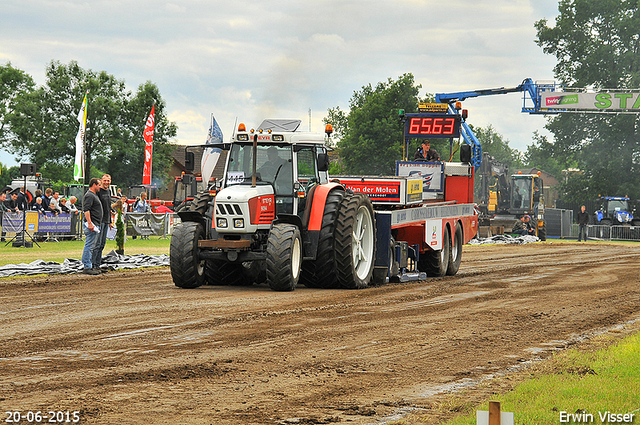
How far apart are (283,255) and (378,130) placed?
182 feet

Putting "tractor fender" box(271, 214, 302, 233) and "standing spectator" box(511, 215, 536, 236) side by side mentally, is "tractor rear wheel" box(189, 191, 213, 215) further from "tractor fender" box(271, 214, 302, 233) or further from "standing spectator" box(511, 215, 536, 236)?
"standing spectator" box(511, 215, 536, 236)

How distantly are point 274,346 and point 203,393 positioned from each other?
6.63ft

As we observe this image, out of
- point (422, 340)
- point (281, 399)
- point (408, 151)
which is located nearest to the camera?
point (281, 399)

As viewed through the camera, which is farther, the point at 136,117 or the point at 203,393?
the point at 136,117

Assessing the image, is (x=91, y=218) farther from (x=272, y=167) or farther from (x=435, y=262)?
(x=435, y=262)

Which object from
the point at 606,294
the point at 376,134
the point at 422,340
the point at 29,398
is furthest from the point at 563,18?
the point at 29,398

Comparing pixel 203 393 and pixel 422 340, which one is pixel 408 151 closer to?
pixel 422 340

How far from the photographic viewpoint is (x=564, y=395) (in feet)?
19.1

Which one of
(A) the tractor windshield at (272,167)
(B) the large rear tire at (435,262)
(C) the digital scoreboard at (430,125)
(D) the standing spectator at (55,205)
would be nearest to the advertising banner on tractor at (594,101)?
(C) the digital scoreboard at (430,125)

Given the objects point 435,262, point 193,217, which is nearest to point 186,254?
point 193,217

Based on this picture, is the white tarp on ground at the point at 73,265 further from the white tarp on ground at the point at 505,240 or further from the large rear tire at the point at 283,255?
the white tarp on ground at the point at 505,240

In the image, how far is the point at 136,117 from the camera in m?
63.1

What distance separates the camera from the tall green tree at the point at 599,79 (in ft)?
173

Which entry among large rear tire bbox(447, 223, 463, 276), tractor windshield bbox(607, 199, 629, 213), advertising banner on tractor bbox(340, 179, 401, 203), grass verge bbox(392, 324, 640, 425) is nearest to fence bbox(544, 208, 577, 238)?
tractor windshield bbox(607, 199, 629, 213)
